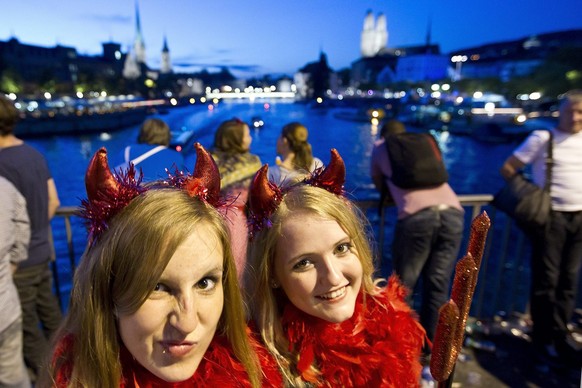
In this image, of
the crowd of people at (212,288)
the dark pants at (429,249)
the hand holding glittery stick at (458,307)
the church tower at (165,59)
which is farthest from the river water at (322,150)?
the church tower at (165,59)

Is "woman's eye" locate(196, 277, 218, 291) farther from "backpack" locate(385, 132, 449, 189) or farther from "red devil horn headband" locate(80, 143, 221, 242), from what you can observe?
"backpack" locate(385, 132, 449, 189)

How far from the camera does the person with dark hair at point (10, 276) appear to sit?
175 cm

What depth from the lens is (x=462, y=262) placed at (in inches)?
25.2

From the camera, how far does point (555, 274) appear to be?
268 cm

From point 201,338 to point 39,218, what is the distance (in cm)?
188

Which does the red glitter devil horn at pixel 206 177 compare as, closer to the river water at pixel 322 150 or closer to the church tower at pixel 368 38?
the river water at pixel 322 150

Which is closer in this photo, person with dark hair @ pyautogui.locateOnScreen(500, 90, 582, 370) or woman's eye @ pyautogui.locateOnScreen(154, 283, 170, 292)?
woman's eye @ pyautogui.locateOnScreen(154, 283, 170, 292)

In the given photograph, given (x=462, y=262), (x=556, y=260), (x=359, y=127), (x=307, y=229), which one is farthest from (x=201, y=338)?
(x=359, y=127)

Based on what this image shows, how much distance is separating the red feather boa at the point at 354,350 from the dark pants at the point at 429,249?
1240 mm

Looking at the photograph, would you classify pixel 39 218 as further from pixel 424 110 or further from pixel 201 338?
pixel 424 110

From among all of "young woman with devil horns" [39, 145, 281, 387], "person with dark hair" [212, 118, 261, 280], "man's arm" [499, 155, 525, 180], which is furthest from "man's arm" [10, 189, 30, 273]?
"man's arm" [499, 155, 525, 180]

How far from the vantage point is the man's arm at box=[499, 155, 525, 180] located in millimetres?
2676

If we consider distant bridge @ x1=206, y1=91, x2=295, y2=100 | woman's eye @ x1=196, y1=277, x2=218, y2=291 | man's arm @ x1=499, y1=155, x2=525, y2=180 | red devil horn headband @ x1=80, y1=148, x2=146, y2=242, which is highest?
red devil horn headband @ x1=80, y1=148, x2=146, y2=242

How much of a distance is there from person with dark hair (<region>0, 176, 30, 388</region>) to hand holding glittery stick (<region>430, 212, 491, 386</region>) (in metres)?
1.77
